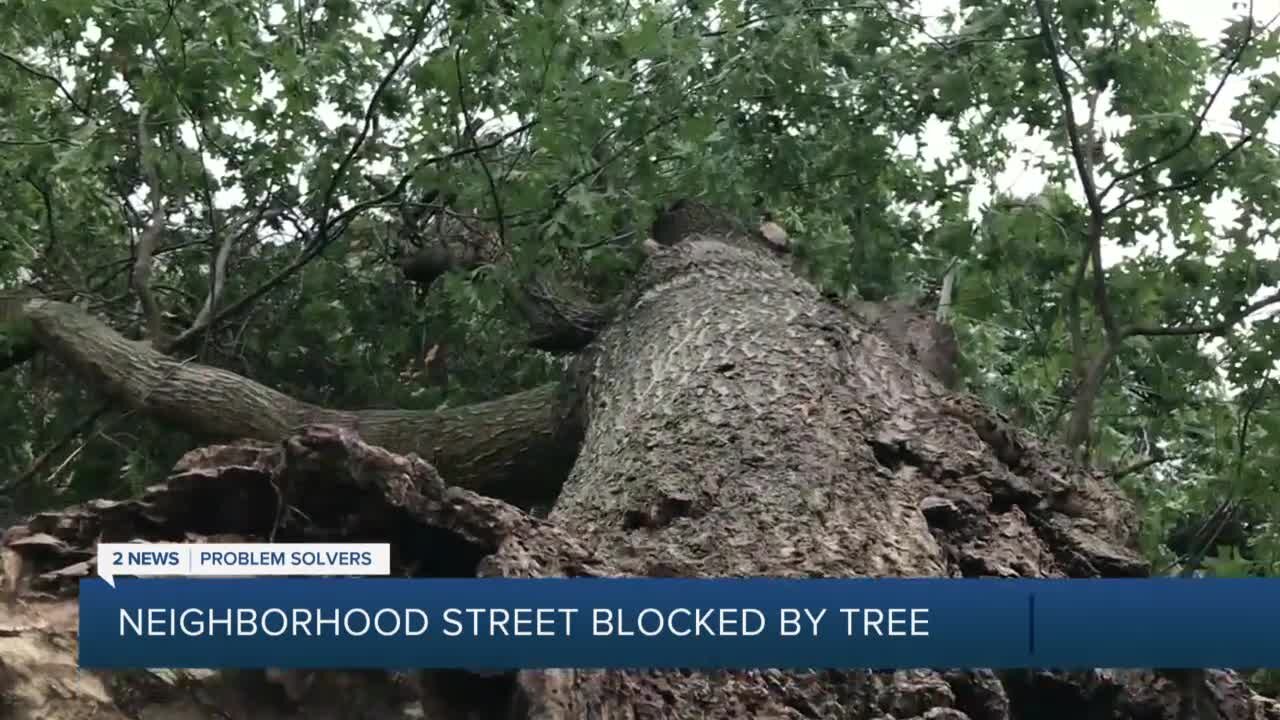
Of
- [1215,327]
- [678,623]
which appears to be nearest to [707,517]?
[678,623]

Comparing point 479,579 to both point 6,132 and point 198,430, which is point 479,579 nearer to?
point 198,430

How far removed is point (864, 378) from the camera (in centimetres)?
375

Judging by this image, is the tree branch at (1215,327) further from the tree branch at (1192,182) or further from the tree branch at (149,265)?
the tree branch at (149,265)

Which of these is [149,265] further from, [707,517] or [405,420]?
[707,517]

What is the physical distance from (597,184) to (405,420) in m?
1.35

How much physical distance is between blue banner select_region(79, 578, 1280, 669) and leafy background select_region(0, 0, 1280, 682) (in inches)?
69.6

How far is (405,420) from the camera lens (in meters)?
5.32

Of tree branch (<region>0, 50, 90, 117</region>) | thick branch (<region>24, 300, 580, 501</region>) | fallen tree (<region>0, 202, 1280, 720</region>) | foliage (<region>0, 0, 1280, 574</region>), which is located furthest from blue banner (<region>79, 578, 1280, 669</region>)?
tree branch (<region>0, 50, 90, 117</region>)

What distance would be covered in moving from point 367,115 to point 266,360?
167cm

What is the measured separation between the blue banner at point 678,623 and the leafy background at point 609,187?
1.77 meters

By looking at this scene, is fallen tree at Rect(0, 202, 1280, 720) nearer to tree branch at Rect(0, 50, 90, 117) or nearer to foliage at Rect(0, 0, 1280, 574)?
foliage at Rect(0, 0, 1280, 574)

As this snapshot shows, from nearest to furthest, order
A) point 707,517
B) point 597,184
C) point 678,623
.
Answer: point 678,623 → point 707,517 → point 597,184

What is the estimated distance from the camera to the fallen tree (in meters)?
2.19

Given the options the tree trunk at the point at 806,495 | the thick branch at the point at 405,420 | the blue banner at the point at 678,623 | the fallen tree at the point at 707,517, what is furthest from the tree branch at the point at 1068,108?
the blue banner at the point at 678,623
